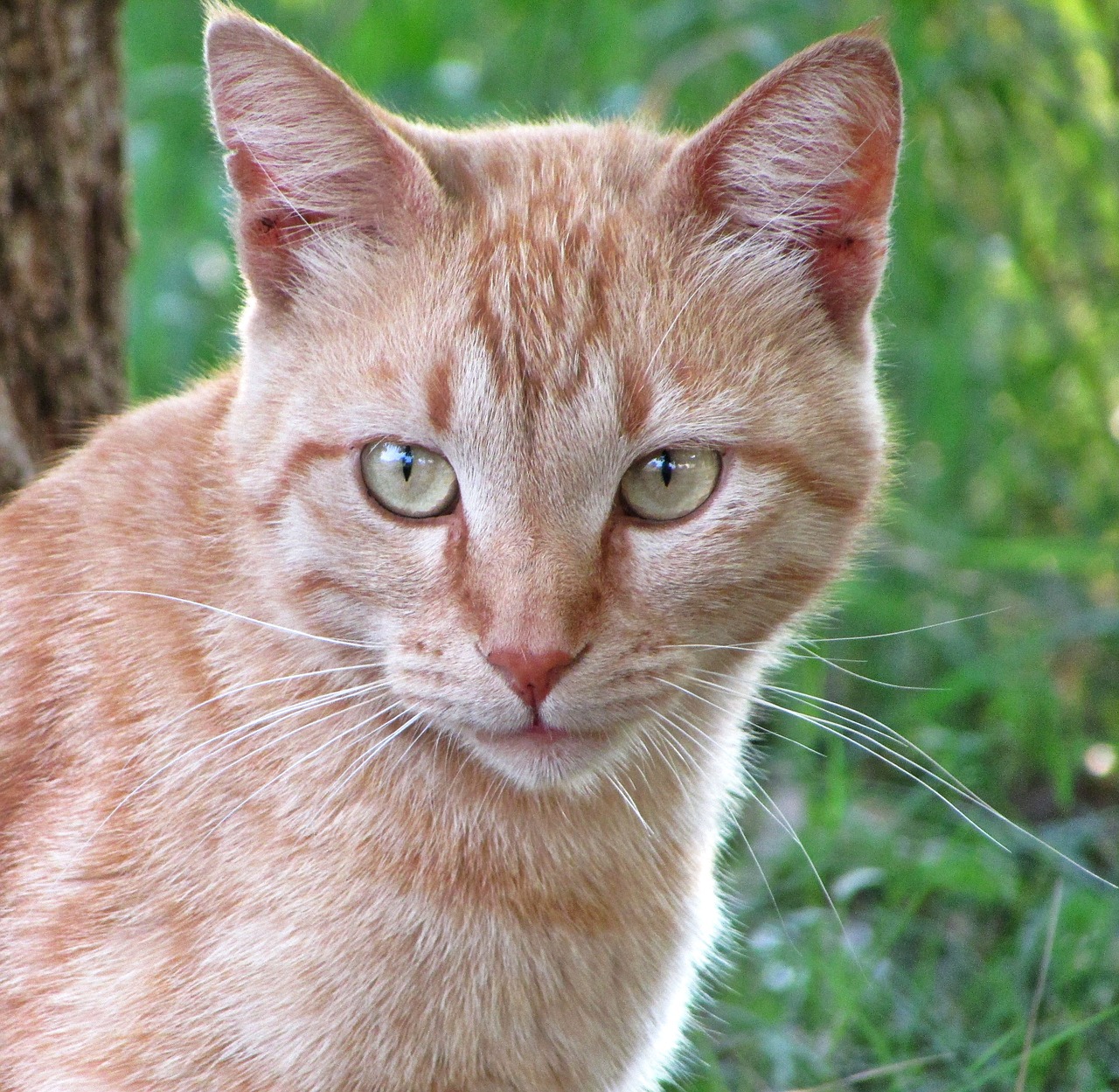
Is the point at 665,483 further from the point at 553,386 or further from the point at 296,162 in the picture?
the point at 296,162

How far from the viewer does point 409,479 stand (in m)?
1.84

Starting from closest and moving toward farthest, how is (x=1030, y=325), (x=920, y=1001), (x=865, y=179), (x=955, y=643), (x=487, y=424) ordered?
(x=487, y=424), (x=865, y=179), (x=920, y=1001), (x=955, y=643), (x=1030, y=325)

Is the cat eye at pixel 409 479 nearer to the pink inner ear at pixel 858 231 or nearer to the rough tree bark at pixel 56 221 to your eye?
the pink inner ear at pixel 858 231

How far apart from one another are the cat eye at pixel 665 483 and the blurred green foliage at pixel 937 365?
3.81 ft

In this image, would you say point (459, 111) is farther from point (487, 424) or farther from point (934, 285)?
point (487, 424)

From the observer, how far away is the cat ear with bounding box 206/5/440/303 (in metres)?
1.84

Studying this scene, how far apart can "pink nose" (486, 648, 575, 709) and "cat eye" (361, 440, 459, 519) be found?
0.24 metres

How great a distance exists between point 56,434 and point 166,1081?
1332mm

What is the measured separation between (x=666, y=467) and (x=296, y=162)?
0.66 m

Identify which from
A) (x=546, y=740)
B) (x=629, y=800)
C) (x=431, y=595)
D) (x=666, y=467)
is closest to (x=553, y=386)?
(x=666, y=467)

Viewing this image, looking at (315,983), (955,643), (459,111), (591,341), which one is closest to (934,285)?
(955,643)

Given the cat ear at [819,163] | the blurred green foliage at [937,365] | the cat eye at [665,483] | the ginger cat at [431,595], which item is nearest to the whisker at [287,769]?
the ginger cat at [431,595]

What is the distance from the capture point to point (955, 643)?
11.8ft

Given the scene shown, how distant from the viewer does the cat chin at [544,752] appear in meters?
1.79
